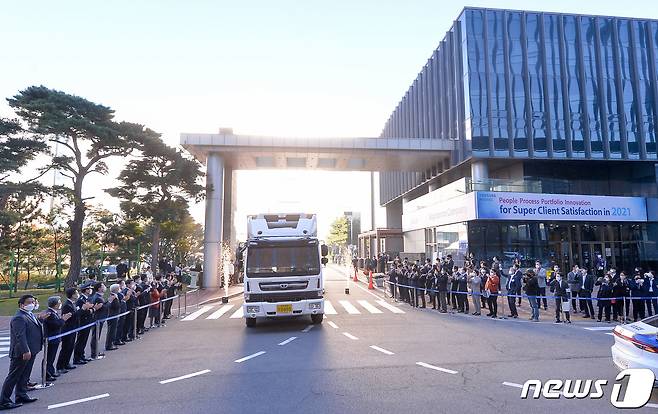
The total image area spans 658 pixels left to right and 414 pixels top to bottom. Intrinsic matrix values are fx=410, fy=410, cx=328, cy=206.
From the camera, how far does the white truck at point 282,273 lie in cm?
1226

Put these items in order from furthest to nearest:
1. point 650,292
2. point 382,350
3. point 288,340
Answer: point 650,292
point 288,340
point 382,350

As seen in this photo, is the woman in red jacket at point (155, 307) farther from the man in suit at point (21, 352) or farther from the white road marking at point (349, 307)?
→ the man in suit at point (21, 352)

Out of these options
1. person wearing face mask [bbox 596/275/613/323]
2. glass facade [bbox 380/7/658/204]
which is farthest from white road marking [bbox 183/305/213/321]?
glass facade [bbox 380/7/658/204]

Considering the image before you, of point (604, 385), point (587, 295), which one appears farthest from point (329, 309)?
point (604, 385)

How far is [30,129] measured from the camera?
2334 cm

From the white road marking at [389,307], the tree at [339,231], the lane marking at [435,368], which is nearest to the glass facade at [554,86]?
the white road marking at [389,307]

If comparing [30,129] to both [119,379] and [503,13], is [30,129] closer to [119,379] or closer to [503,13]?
[119,379]

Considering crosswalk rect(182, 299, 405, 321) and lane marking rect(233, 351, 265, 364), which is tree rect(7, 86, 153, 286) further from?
lane marking rect(233, 351, 265, 364)

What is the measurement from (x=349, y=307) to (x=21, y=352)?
528 inches

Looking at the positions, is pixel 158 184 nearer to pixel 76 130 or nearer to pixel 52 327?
pixel 76 130

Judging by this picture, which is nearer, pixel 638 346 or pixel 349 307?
pixel 638 346

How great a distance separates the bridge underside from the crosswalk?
35.6 ft

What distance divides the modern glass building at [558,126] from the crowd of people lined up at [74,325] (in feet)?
72.7

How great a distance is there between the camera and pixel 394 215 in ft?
186
